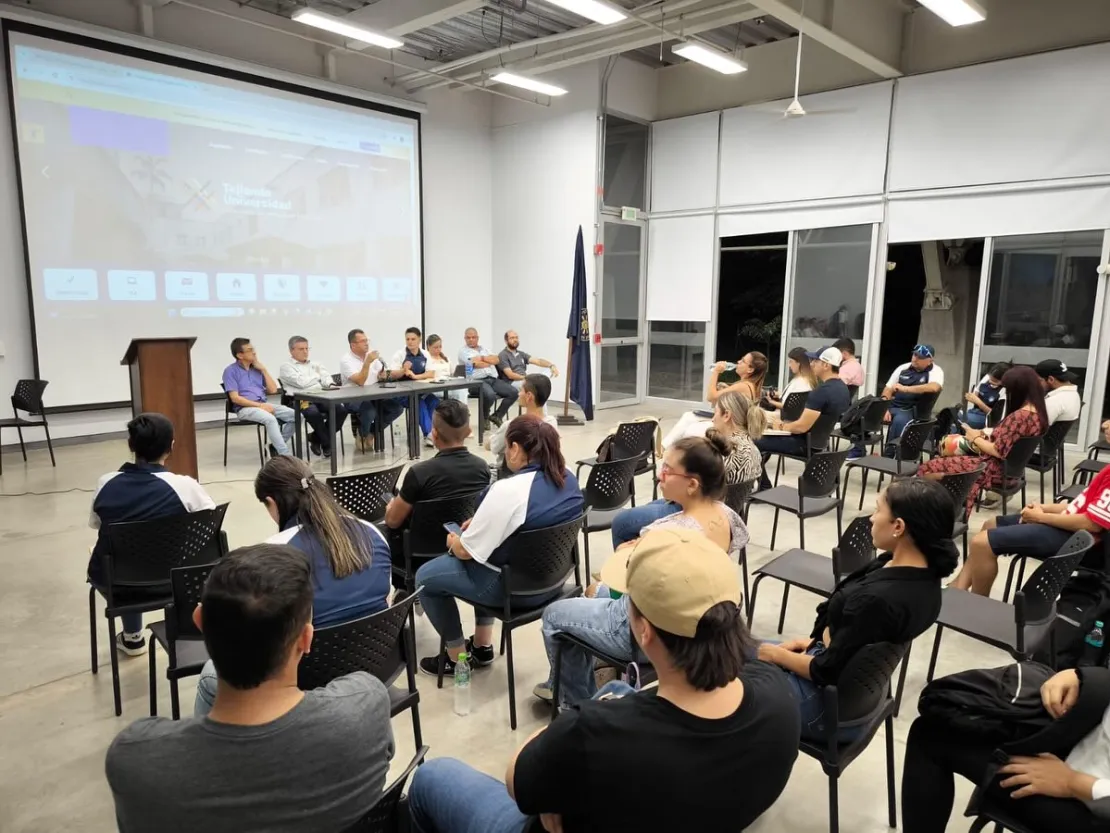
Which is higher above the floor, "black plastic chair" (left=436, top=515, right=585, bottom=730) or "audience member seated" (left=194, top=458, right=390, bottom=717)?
"audience member seated" (left=194, top=458, right=390, bottom=717)

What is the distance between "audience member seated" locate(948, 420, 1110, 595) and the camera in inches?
109

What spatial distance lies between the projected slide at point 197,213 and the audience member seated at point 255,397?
4.62 ft

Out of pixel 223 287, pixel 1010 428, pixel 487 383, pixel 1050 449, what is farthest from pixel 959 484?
pixel 223 287

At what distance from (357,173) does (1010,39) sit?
7.34 metres

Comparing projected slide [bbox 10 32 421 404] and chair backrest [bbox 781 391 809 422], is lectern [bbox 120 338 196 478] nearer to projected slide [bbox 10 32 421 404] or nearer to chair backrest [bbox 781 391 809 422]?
projected slide [bbox 10 32 421 404]

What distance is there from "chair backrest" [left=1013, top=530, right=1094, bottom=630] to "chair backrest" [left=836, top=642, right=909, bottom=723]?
0.77 m

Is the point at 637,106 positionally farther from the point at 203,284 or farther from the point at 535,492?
the point at 535,492

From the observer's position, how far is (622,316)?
33.8 ft

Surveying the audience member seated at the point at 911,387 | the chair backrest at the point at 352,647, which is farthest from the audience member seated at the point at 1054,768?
the audience member seated at the point at 911,387

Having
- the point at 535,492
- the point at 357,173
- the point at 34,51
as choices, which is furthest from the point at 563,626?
the point at 357,173

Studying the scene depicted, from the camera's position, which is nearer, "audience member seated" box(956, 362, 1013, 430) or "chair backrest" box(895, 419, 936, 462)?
"chair backrest" box(895, 419, 936, 462)

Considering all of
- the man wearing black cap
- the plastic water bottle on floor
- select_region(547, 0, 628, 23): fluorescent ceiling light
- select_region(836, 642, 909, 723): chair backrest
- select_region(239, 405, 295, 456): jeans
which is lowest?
the plastic water bottle on floor

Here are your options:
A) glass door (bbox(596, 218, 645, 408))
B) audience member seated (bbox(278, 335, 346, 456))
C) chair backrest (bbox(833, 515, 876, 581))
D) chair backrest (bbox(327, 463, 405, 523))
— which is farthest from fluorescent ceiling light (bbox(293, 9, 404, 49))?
chair backrest (bbox(833, 515, 876, 581))

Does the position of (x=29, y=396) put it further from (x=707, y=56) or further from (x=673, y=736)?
(x=707, y=56)
